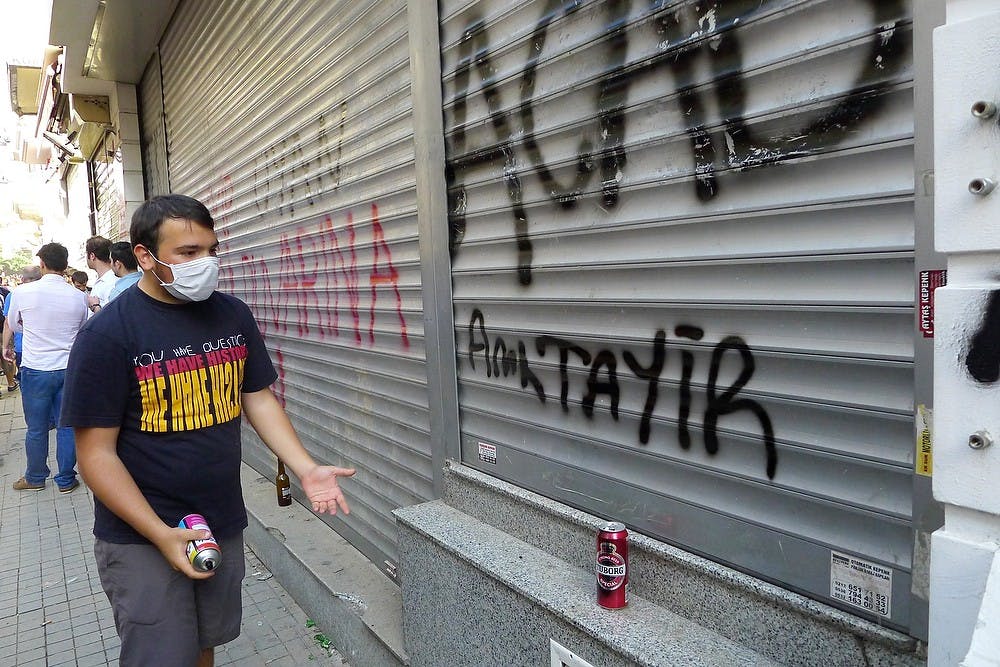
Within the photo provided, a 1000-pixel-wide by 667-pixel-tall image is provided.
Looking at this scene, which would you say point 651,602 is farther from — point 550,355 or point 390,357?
point 390,357

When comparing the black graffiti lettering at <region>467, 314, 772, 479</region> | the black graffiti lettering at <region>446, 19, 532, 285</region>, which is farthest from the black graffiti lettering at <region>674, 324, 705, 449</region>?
the black graffiti lettering at <region>446, 19, 532, 285</region>

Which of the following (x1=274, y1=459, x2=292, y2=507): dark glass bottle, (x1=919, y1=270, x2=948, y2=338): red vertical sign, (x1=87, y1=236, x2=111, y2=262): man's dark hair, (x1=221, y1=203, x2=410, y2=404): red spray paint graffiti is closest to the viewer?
(x1=919, y1=270, x2=948, y2=338): red vertical sign

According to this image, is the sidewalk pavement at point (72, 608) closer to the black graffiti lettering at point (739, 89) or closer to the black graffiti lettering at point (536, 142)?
the black graffiti lettering at point (536, 142)

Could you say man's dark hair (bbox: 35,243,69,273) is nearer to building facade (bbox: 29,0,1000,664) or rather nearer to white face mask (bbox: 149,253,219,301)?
building facade (bbox: 29,0,1000,664)

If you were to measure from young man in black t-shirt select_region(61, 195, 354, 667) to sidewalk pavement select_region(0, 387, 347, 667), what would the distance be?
1.39m

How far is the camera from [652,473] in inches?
82.6

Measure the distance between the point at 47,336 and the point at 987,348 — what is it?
24.2 ft

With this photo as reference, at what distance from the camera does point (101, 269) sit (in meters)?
7.11

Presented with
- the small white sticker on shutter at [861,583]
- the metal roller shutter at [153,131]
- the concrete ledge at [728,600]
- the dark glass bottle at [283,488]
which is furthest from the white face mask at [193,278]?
the metal roller shutter at [153,131]

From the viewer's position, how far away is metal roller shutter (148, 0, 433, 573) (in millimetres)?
3475

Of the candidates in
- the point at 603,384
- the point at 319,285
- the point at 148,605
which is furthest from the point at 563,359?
the point at 319,285

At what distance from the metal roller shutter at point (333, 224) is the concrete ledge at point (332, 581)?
163 mm

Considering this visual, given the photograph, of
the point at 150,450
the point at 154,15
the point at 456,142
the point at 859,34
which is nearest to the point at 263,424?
the point at 150,450

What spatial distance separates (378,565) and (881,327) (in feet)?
10.5
